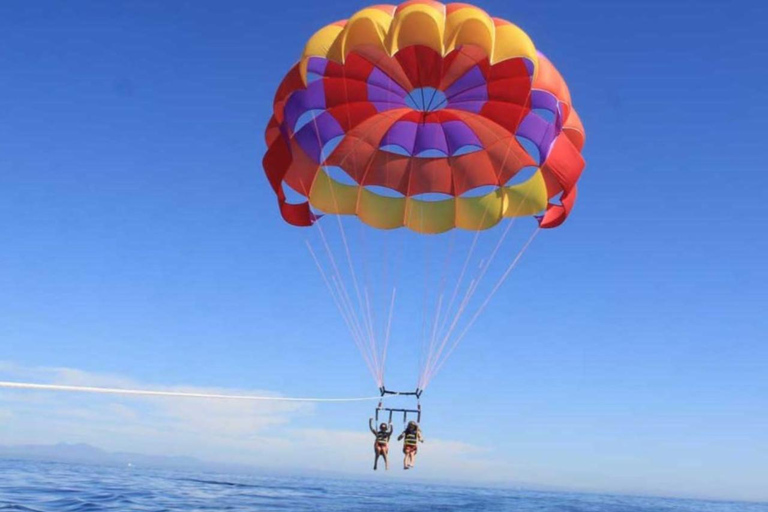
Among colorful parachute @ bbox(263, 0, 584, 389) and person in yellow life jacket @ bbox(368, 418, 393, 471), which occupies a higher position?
colorful parachute @ bbox(263, 0, 584, 389)

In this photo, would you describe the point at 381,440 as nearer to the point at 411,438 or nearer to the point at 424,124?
the point at 411,438

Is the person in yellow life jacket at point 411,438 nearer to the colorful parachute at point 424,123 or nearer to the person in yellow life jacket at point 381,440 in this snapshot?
the person in yellow life jacket at point 381,440

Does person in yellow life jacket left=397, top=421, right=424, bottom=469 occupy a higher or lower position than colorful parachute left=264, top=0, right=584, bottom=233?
lower

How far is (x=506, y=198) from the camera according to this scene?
16.4m

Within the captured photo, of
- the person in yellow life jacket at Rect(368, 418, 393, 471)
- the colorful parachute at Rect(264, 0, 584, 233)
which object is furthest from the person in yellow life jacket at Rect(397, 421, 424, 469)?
the colorful parachute at Rect(264, 0, 584, 233)

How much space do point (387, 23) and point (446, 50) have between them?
4.17ft

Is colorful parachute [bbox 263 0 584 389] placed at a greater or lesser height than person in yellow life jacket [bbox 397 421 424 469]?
greater

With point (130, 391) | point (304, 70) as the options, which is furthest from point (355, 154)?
point (130, 391)

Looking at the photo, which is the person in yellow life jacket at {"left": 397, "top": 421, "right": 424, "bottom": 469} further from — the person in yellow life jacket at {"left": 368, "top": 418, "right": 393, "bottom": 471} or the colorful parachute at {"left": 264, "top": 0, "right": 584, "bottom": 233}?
the colorful parachute at {"left": 264, "top": 0, "right": 584, "bottom": 233}

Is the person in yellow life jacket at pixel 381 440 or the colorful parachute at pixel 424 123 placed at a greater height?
the colorful parachute at pixel 424 123

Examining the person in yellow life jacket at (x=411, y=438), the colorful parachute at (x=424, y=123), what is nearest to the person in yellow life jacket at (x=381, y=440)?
the person in yellow life jacket at (x=411, y=438)

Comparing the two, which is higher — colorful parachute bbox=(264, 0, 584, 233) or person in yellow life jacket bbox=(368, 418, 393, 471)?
colorful parachute bbox=(264, 0, 584, 233)

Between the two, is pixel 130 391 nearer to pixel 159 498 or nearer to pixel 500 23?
pixel 500 23

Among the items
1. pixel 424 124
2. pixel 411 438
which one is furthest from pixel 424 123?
pixel 411 438
